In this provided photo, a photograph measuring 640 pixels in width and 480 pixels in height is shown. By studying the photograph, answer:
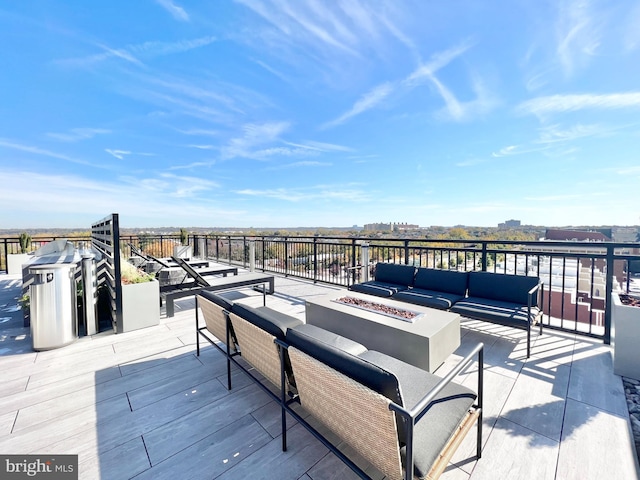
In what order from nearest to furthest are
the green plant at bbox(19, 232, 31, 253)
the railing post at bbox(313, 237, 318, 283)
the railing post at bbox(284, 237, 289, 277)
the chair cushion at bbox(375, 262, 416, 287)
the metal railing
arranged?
1. the metal railing
2. the chair cushion at bbox(375, 262, 416, 287)
3. the railing post at bbox(313, 237, 318, 283)
4. the railing post at bbox(284, 237, 289, 277)
5. the green plant at bbox(19, 232, 31, 253)

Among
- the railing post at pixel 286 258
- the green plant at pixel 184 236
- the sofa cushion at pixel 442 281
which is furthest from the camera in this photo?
the green plant at pixel 184 236

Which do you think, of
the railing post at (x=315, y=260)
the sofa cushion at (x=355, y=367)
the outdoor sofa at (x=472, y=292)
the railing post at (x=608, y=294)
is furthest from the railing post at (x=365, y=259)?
the sofa cushion at (x=355, y=367)

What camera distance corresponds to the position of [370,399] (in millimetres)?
974

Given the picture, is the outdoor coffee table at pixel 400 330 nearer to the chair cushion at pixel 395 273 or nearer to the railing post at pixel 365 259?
the chair cushion at pixel 395 273

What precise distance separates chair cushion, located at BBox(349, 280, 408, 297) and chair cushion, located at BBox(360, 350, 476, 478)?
2.07 m

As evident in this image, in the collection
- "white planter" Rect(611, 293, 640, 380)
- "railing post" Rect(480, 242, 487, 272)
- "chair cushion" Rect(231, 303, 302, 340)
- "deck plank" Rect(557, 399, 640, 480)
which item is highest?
"railing post" Rect(480, 242, 487, 272)

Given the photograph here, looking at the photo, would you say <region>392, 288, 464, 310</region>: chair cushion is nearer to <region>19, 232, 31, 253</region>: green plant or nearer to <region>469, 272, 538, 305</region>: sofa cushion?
<region>469, 272, 538, 305</region>: sofa cushion

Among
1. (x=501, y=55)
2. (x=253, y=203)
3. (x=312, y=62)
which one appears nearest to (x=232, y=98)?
(x=312, y=62)

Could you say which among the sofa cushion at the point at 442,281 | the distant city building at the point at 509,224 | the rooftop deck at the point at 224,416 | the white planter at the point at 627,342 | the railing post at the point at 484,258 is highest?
the distant city building at the point at 509,224

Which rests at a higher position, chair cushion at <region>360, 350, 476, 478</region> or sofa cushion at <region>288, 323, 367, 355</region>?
sofa cushion at <region>288, 323, 367, 355</region>

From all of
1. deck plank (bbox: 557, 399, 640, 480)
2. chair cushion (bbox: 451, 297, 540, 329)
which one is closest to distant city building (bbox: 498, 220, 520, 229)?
chair cushion (bbox: 451, 297, 540, 329)

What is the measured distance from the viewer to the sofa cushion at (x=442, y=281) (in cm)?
370

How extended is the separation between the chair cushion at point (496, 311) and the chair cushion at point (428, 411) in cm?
173

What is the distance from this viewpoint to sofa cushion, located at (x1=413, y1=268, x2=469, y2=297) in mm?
3703
